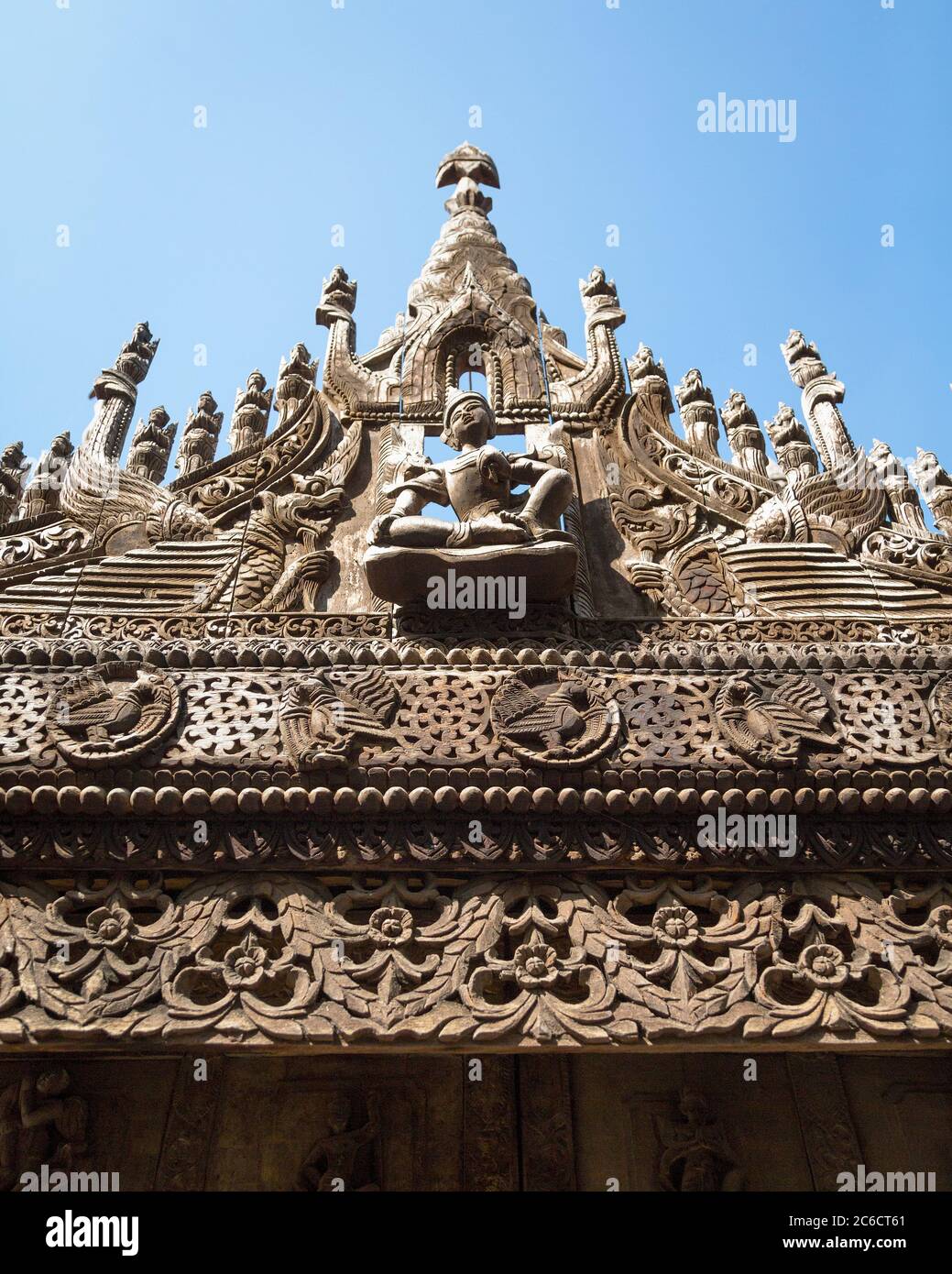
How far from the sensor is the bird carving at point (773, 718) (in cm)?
544

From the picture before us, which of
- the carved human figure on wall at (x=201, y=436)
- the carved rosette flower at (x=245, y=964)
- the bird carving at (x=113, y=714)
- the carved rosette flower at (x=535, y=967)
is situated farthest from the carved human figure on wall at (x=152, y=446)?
the carved rosette flower at (x=535, y=967)

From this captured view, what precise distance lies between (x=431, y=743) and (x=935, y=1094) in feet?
11.6

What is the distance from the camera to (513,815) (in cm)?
528

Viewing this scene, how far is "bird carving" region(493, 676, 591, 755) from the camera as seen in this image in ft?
18.0

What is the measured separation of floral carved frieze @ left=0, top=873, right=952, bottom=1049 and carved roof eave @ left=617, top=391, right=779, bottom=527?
424 cm

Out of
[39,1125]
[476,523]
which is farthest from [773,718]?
[39,1125]

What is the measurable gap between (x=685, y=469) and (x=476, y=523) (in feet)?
9.25

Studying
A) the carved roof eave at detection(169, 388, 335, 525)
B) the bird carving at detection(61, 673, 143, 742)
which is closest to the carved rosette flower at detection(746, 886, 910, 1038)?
the bird carving at detection(61, 673, 143, 742)

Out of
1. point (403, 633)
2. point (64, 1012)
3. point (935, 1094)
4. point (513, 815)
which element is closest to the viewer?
point (64, 1012)

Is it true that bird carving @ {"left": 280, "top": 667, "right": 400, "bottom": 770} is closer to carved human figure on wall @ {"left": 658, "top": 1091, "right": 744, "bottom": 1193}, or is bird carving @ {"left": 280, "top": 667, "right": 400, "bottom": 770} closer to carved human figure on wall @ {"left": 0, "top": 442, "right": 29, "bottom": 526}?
carved human figure on wall @ {"left": 658, "top": 1091, "right": 744, "bottom": 1193}

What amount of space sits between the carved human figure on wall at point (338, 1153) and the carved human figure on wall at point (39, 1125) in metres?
1.23
